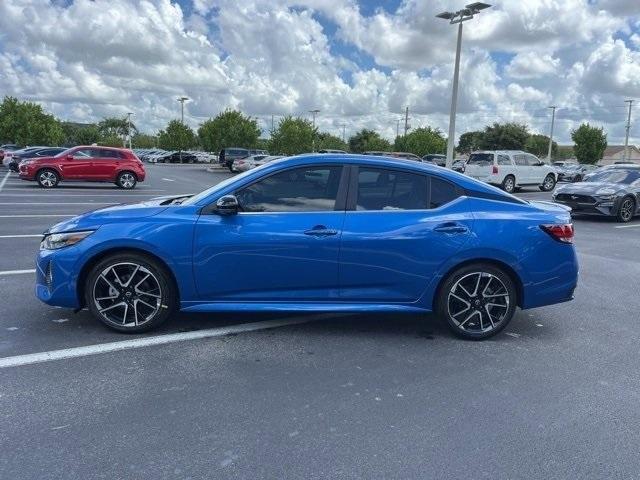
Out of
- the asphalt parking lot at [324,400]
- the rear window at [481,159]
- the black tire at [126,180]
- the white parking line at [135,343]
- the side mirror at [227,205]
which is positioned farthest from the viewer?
the rear window at [481,159]

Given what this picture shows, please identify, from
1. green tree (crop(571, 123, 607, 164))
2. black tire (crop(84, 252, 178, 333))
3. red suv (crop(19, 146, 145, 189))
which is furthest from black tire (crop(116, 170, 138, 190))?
green tree (crop(571, 123, 607, 164))

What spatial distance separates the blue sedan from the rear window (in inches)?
733

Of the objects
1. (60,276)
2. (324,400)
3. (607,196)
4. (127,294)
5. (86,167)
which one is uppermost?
(86,167)

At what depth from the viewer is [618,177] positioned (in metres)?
14.6

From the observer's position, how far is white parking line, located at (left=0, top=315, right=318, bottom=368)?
393 cm

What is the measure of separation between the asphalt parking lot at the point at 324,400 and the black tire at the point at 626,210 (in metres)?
9.54

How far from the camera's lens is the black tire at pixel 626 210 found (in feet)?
44.9

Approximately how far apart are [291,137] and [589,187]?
39.2 meters

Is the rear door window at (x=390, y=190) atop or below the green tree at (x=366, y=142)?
below

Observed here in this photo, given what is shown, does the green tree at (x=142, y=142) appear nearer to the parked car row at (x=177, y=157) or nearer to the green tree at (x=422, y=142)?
the parked car row at (x=177, y=157)

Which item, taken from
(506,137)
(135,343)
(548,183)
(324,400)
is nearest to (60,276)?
(135,343)

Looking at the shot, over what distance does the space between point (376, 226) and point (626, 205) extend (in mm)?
12014

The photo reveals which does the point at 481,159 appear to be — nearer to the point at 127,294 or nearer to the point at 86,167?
the point at 86,167

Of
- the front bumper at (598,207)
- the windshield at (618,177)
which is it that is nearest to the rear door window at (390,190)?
the front bumper at (598,207)
